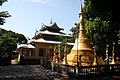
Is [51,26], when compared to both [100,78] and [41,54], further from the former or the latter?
[100,78]

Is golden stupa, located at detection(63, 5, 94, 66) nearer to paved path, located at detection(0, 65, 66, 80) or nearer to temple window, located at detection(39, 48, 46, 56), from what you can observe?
paved path, located at detection(0, 65, 66, 80)

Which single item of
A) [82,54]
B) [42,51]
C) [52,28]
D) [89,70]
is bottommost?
[89,70]

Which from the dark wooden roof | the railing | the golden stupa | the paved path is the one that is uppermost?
the dark wooden roof

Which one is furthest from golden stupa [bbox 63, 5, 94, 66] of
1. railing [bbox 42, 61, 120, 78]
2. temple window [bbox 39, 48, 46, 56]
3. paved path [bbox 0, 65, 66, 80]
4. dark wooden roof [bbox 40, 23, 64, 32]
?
dark wooden roof [bbox 40, 23, 64, 32]

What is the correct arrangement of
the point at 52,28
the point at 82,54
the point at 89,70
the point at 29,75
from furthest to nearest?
Result: the point at 52,28 < the point at 82,54 < the point at 29,75 < the point at 89,70

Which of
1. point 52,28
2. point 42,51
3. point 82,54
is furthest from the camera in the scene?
point 52,28

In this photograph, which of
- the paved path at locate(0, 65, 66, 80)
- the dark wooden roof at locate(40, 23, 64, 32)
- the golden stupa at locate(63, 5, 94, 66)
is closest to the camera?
the paved path at locate(0, 65, 66, 80)

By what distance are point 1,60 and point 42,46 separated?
10.1 meters

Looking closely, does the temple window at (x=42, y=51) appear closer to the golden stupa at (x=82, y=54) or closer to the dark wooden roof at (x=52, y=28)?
the dark wooden roof at (x=52, y=28)

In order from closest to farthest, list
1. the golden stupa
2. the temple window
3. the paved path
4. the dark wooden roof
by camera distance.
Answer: the paved path, the golden stupa, the temple window, the dark wooden roof

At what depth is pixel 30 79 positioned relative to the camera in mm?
16391

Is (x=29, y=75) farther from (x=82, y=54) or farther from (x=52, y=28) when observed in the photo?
(x=52, y=28)

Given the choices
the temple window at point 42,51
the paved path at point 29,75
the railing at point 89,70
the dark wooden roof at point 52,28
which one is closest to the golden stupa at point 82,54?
the railing at point 89,70

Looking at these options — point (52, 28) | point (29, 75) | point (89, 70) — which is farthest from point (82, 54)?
point (52, 28)
